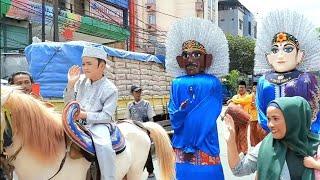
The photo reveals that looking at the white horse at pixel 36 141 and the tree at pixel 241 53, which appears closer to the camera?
the white horse at pixel 36 141

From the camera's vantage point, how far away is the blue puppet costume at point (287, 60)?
12.0ft

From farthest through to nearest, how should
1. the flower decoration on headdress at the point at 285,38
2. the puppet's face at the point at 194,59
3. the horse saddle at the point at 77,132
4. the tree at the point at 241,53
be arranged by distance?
the tree at the point at 241,53 → the puppet's face at the point at 194,59 → the flower decoration on headdress at the point at 285,38 → the horse saddle at the point at 77,132

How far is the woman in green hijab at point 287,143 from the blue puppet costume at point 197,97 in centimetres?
150

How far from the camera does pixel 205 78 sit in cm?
411

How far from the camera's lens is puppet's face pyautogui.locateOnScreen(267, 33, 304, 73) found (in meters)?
3.80

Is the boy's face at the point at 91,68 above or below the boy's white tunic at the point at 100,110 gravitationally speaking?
above

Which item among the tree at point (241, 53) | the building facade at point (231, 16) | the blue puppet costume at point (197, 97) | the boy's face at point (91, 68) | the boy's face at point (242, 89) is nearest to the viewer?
the boy's face at point (91, 68)

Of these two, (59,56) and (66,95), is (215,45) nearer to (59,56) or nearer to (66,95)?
(66,95)

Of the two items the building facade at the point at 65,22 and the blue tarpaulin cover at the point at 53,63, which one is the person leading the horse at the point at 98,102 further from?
the building facade at the point at 65,22

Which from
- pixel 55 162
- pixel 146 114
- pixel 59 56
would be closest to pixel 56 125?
pixel 55 162

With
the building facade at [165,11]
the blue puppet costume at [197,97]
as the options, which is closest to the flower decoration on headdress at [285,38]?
the blue puppet costume at [197,97]

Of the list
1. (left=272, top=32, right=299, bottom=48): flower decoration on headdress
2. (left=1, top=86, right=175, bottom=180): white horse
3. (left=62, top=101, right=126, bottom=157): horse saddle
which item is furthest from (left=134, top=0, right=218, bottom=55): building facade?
(left=1, top=86, right=175, bottom=180): white horse

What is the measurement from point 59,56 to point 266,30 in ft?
20.9

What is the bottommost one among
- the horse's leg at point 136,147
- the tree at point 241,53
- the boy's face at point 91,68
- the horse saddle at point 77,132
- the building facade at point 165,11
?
the horse's leg at point 136,147
